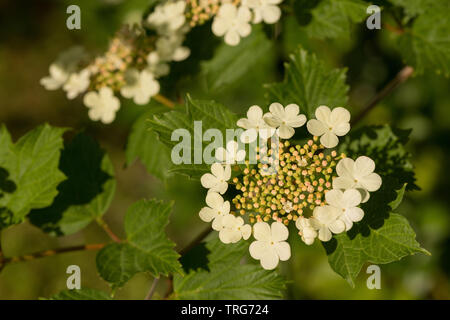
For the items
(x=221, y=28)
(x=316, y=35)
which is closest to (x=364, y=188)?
(x=316, y=35)

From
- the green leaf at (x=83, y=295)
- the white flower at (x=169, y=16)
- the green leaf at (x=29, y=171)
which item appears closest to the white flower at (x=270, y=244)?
the green leaf at (x=83, y=295)

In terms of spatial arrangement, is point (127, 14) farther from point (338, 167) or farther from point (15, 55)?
point (338, 167)

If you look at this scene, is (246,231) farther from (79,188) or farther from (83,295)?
(79,188)

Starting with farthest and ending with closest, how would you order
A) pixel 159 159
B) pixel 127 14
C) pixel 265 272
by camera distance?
pixel 127 14 < pixel 159 159 < pixel 265 272

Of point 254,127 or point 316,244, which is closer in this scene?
point 254,127

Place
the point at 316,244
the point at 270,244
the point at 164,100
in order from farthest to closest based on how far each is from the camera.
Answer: the point at 316,244
the point at 164,100
the point at 270,244

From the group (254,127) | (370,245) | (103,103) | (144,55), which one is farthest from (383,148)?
(103,103)

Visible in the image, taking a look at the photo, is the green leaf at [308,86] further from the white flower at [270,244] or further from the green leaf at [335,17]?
the white flower at [270,244]
